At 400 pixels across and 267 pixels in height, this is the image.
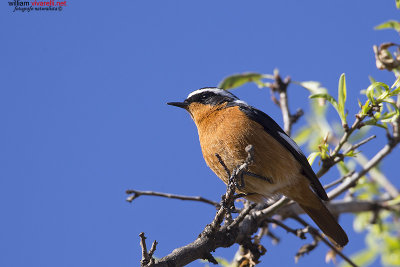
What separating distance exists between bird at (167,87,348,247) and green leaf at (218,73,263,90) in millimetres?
416

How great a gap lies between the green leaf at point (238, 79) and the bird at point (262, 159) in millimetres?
416

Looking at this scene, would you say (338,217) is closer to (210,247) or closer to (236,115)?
(236,115)

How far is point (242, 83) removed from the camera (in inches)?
219

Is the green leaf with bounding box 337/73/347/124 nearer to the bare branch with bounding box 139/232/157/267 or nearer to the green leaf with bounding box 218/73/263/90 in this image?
the green leaf with bounding box 218/73/263/90

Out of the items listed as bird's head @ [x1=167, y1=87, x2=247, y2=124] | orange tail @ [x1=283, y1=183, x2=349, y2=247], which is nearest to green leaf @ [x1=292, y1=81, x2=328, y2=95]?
bird's head @ [x1=167, y1=87, x2=247, y2=124]

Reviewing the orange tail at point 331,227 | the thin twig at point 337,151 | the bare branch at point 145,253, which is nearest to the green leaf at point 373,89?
the thin twig at point 337,151

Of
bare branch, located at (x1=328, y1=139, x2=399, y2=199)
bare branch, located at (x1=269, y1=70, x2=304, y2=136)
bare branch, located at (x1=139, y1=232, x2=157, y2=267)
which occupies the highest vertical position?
bare branch, located at (x1=269, y1=70, x2=304, y2=136)

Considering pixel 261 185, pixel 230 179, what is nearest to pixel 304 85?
pixel 261 185

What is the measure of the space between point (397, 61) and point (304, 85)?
3.65 feet

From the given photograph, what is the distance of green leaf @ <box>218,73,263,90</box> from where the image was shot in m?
5.51

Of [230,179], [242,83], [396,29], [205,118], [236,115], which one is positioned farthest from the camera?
[242,83]

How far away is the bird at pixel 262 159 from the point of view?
4512 millimetres

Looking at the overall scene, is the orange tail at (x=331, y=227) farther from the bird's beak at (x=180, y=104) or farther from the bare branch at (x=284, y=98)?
the bird's beak at (x=180, y=104)

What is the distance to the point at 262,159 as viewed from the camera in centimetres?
450
